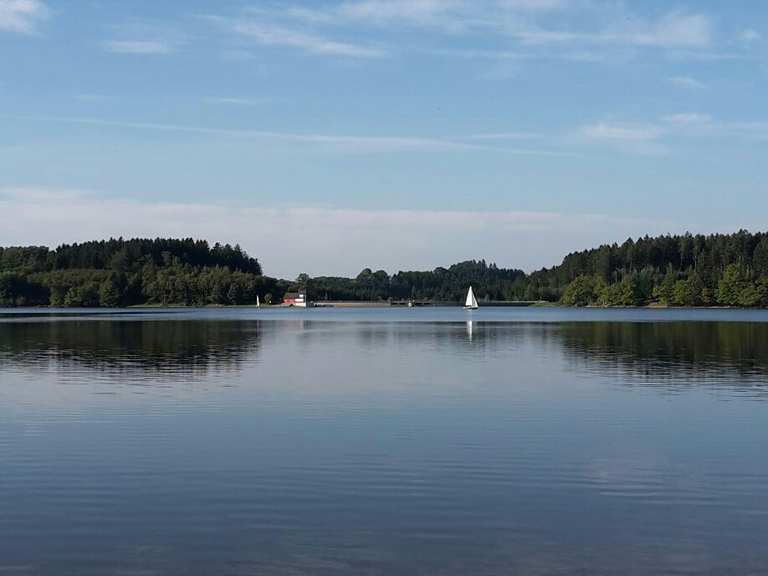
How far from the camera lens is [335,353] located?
61.4 metres

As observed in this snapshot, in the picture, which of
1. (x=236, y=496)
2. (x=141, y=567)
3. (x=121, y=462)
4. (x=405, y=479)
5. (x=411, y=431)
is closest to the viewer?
(x=141, y=567)

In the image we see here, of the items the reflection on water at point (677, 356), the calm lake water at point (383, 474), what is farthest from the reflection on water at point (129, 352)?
the reflection on water at point (677, 356)

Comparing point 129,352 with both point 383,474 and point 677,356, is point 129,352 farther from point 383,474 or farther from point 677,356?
point 383,474

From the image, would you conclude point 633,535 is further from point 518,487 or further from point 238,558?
point 238,558

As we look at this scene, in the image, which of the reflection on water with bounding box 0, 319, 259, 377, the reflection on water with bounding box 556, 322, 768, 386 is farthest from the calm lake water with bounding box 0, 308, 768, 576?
the reflection on water with bounding box 0, 319, 259, 377

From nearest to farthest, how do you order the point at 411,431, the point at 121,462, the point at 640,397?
1. the point at 121,462
2. the point at 411,431
3. the point at 640,397

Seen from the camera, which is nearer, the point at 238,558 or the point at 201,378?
the point at 238,558

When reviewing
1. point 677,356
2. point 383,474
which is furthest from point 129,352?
point 383,474

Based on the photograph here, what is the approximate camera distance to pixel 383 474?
19984 mm

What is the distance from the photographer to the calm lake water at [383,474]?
46.2 ft

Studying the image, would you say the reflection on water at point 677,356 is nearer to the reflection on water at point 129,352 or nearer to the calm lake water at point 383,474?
the calm lake water at point 383,474

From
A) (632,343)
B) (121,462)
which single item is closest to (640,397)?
(121,462)

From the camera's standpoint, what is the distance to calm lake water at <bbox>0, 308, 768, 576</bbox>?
1408cm

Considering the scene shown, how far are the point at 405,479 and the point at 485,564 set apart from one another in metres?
6.02
